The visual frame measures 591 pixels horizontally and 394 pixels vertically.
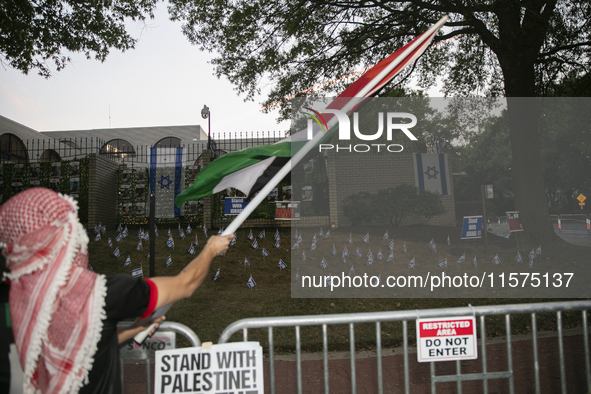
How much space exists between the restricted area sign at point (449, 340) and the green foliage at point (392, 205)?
1144cm

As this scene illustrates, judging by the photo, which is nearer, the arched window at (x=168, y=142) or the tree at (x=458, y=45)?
the tree at (x=458, y=45)

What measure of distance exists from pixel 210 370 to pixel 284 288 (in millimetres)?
6673

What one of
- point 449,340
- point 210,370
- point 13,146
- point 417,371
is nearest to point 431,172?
point 417,371

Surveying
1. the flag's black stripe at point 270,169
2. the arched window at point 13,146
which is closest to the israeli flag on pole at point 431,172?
the flag's black stripe at point 270,169

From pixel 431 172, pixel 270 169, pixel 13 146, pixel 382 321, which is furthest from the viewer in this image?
pixel 13 146

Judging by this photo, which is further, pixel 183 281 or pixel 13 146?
pixel 13 146

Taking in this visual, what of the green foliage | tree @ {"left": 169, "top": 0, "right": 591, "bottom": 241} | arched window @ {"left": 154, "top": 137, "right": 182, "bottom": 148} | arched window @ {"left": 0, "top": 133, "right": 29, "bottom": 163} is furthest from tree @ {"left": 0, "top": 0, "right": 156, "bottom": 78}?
arched window @ {"left": 154, "top": 137, "right": 182, "bottom": 148}

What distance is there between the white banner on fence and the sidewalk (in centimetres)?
239

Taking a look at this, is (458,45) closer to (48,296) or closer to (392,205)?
(392,205)

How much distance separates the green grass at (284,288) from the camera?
678 cm

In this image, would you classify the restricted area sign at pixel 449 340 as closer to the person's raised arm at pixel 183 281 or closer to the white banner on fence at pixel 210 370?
the white banner on fence at pixel 210 370

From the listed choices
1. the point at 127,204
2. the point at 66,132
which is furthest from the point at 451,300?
the point at 66,132

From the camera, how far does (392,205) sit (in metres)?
14.3

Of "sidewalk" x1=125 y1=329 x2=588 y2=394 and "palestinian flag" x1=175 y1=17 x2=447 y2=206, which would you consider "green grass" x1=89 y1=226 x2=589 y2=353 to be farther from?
"palestinian flag" x1=175 y1=17 x2=447 y2=206
